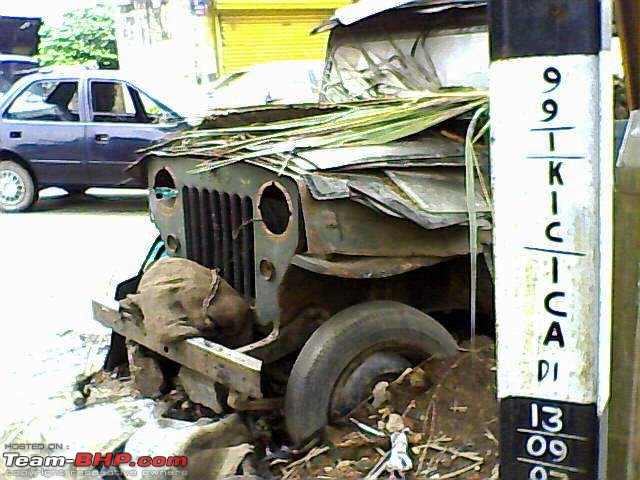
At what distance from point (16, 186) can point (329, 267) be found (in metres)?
8.46

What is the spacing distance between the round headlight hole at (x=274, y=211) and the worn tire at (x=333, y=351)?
511 mm

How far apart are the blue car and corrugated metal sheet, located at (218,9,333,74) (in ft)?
17.9

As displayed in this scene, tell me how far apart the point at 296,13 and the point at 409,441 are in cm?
1379

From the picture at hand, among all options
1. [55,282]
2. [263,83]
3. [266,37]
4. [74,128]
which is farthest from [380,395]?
[266,37]

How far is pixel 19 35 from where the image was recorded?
20562mm

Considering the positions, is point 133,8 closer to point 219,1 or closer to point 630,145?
point 219,1

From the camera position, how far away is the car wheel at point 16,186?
10.4 metres

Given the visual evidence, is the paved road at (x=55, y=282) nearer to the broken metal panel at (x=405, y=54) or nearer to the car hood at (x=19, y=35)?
the broken metal panel at (x=405, y=54)

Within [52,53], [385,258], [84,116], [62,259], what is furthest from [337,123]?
[52,53]

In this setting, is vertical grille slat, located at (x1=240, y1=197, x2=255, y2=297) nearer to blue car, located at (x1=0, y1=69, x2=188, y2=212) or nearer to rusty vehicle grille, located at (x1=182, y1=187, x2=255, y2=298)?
rusty vehicle grille, located at (x1=182, y1=187, x2=255, y2=298)

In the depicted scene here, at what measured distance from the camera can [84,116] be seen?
1011 cm

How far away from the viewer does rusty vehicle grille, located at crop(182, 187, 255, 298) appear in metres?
3.52

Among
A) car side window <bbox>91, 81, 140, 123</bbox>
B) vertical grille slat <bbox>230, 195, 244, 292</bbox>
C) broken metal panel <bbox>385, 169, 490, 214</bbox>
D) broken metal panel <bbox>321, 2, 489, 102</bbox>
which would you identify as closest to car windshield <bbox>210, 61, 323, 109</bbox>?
car side window <bbox>91, 81, 140, 123</bbox>

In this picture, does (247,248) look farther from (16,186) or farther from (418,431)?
(16,186)
